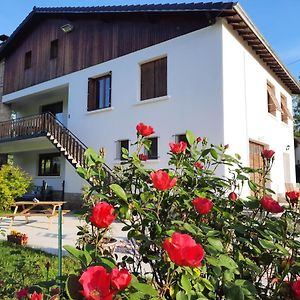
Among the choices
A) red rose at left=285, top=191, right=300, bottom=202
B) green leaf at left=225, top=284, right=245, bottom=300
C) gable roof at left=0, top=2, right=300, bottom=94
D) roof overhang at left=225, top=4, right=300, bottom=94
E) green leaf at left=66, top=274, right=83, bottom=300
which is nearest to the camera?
green leaf at left=66, top=274, right=83, bottom=300

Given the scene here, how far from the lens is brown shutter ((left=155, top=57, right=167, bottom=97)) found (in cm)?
1247

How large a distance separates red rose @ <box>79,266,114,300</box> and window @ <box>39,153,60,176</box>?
1790 centimetres

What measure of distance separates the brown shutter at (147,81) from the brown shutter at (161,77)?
0.20 m

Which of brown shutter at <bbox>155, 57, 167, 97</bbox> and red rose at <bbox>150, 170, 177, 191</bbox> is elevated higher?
brown shutter at <bbox>155, 57, 167, 97</bbox>

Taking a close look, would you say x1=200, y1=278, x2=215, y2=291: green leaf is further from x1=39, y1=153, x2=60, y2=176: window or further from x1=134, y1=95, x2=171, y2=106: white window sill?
x1=39, y1=153, x2=60, y2=176: window

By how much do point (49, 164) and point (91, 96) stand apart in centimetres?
631

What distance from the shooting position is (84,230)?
216 centimetres

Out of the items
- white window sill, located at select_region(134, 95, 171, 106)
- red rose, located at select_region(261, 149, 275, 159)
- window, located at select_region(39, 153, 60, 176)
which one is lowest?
red rose, located at select_region(261, 149, 275, 159)

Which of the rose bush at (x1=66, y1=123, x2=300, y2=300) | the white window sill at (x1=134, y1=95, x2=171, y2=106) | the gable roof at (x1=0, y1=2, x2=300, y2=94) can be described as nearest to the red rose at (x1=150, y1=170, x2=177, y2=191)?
the rose bush at (x1=66, y1=123, x2=300, y2=300)

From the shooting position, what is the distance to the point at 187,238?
3.46 feet

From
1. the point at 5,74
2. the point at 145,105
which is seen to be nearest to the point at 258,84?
the point at 145,105

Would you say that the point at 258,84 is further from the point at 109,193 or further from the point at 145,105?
the point at 109,193

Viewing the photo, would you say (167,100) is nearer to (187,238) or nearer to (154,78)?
(154,78)

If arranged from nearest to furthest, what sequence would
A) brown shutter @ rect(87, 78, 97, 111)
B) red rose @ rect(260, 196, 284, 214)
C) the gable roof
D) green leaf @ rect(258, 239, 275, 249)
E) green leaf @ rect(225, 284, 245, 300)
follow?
1. green leaf @ rect(225, 284, 245, 300)
2. green leaf @ rect(258, 239, 275, 249)
3. red rose @ rect(260, 196, 284, 214)
4. the gable roof
5. brown shutter @ rect(87, 78, 97, 111)
